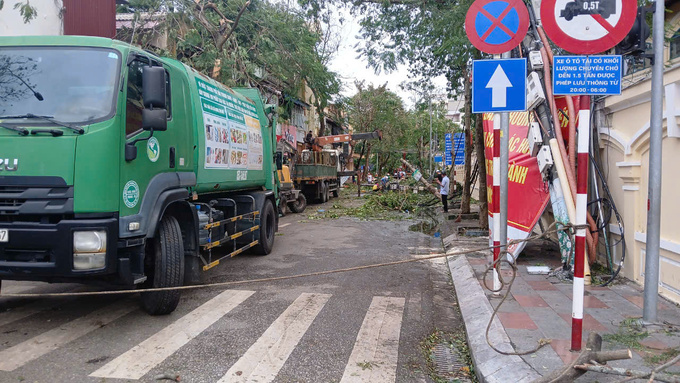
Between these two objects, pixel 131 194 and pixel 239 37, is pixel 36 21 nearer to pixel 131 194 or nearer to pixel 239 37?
pixel 239 37

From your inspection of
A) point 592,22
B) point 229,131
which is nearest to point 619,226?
point 592,22

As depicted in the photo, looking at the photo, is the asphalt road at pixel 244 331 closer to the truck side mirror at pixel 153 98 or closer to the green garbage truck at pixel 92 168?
the green garbage truck at pixel 92 168

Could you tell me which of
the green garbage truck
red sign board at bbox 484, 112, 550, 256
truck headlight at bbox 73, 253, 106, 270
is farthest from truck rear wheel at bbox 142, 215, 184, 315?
red sign board at bbox 484, 112, 550, 256

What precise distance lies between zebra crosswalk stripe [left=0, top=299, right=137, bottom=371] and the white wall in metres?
9.09

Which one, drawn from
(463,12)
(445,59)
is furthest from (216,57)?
(463,12)

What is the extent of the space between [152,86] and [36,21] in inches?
376

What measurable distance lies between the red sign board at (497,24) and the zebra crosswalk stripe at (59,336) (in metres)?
5.13

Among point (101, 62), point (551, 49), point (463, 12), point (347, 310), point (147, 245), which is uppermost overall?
point (463, 12)

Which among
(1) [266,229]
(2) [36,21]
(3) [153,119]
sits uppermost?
(2) [36,21]

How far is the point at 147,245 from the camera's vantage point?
5.32m

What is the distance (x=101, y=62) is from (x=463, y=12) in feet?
19.0

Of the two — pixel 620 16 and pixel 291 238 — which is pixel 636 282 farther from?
pixel 291 238

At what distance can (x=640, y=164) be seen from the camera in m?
6.38

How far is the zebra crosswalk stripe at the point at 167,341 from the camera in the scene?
4.11 metres
